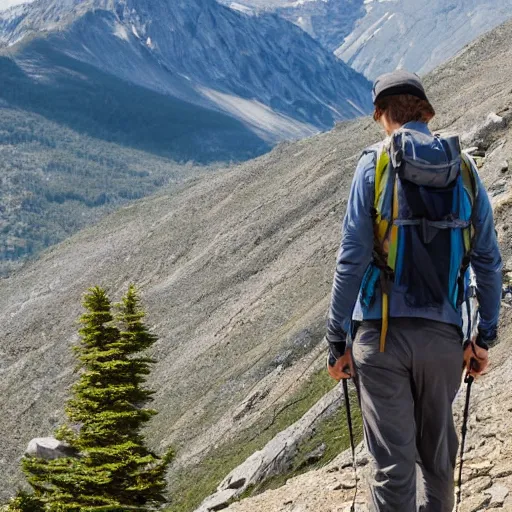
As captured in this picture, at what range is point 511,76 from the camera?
5556cm

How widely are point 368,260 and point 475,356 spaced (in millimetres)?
1324

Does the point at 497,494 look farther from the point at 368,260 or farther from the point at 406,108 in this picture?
the point at 406,108

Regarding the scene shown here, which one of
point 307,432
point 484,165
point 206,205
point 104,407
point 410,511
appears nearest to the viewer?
point 410,511

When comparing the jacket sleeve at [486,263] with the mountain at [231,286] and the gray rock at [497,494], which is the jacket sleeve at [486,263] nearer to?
the gray rock at [497,494]

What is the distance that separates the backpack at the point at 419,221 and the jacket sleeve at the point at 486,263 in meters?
0.11

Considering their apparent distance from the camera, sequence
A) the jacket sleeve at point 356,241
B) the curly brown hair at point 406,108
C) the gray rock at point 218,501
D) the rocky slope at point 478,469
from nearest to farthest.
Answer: the jacket sleeve at point 356,241 → the curly brown hair at point 406,108 → the rocky slope at point 478,469 → the gray rock at point 218,501

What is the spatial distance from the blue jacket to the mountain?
1314cm

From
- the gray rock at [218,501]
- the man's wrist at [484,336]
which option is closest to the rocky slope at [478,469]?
the man's wrist at [484,336]

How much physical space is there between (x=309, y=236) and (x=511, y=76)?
21.1 m

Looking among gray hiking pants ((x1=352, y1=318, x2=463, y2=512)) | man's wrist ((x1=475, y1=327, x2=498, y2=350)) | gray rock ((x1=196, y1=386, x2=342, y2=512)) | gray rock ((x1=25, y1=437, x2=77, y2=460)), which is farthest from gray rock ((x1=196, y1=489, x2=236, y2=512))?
gray rock ((x1=25, y1=437, x2=77, y2=460))

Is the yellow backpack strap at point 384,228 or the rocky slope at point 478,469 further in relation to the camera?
the rocky slope at point 478,469

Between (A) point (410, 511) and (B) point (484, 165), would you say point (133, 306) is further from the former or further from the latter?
(A) point (410, 511)

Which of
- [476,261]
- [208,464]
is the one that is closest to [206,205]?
[208,464]

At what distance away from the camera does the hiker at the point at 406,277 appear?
216 inches
